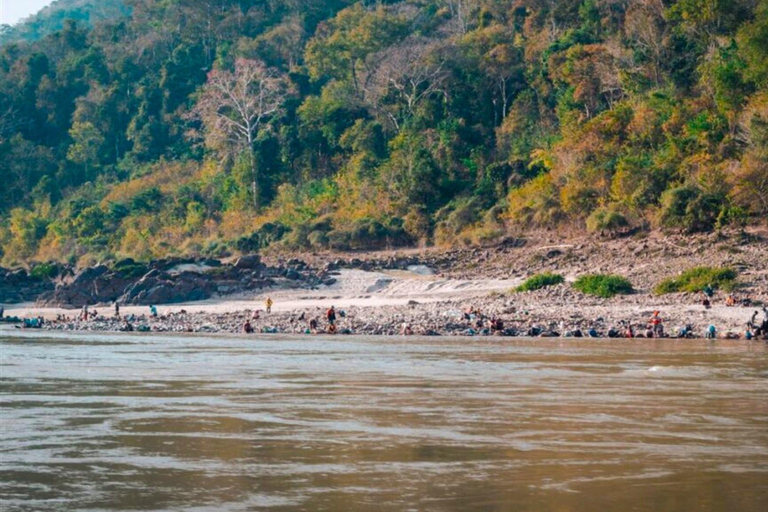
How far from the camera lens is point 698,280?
2819 centimetres

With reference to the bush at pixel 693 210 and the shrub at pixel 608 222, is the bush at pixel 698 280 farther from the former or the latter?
the shrub at pixel 608 222

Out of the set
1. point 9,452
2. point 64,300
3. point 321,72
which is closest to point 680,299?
point 9,452

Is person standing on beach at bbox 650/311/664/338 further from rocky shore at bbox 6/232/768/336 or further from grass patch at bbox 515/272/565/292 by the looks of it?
grass patch at bbox 515/272/565/292

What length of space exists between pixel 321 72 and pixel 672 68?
79.7ft

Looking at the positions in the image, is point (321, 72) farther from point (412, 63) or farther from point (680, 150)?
point (680, 150)

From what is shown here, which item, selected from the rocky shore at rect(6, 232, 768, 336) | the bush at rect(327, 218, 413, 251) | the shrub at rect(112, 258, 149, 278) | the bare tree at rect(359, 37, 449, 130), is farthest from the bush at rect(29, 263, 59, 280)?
the bare tree at rect(359, 37, 449, 130)

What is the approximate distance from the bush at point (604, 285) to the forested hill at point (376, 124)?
14.6 feet

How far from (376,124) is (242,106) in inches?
319

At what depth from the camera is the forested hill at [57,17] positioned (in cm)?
12014

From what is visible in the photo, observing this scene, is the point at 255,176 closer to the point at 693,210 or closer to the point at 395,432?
the point at 693,210

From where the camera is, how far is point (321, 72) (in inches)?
2442

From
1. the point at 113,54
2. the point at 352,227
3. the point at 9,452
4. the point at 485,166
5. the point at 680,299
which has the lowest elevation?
the point at 9,452

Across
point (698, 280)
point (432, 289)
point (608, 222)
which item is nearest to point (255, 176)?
point (432, 289)

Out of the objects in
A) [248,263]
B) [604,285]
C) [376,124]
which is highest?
[376,124]
